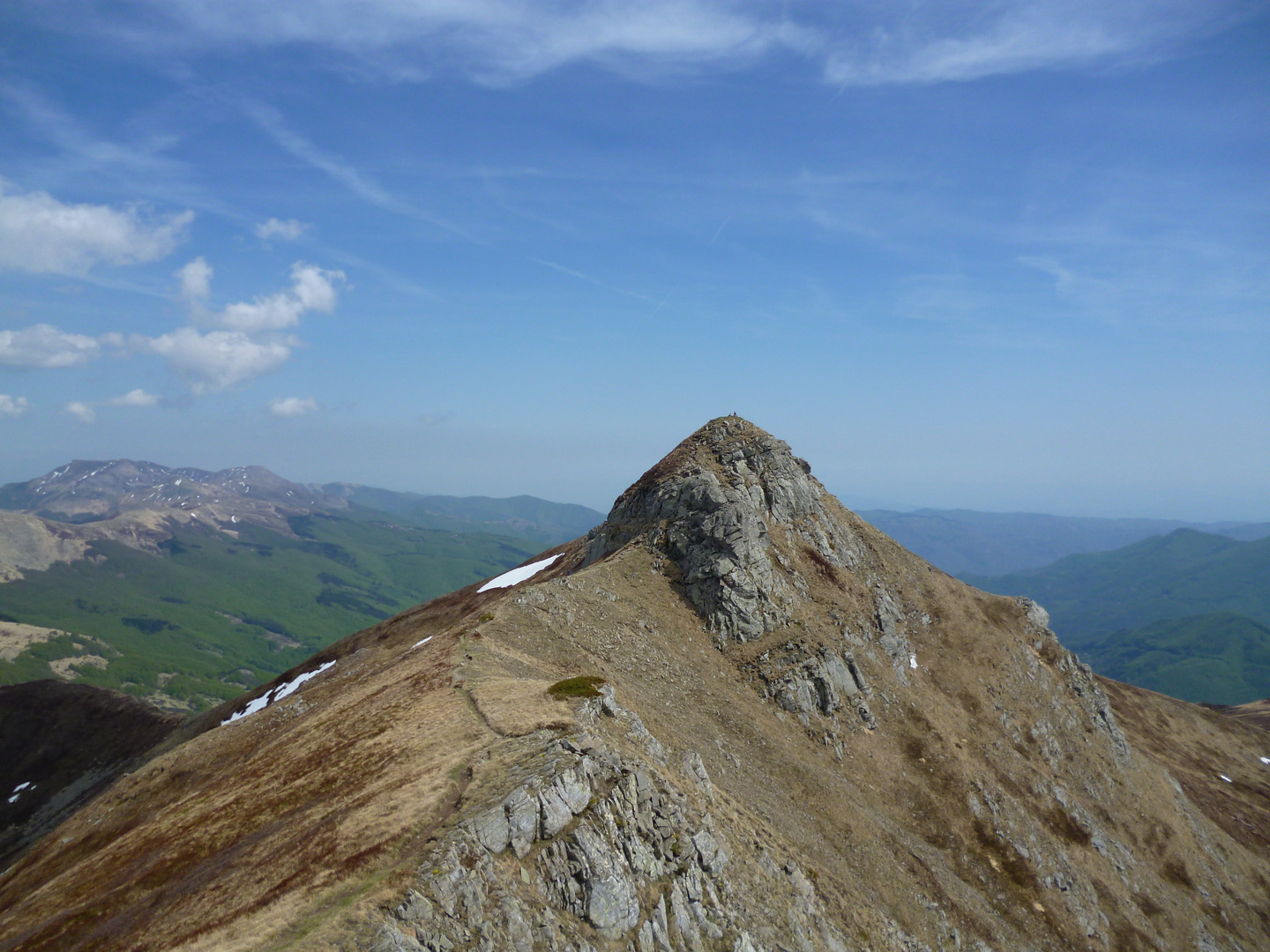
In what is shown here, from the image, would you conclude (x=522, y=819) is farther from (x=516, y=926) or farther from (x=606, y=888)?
(x=606, y=888)

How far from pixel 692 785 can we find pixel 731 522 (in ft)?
130

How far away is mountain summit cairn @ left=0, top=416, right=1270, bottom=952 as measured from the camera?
85.1ft

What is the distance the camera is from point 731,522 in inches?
2977

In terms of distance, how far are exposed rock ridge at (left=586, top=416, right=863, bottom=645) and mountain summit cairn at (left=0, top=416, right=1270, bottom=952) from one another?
0.48 meters

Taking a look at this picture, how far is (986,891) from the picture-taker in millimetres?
57281

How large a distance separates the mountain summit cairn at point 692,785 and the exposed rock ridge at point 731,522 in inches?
18.7

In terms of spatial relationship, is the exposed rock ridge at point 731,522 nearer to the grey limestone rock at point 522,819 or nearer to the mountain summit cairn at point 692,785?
the mountain summit cairn at point 692,785

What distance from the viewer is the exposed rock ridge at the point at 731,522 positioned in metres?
72.1

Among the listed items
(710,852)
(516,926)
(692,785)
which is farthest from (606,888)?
(692,785)

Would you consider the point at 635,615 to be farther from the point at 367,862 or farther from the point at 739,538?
the point at 367,862

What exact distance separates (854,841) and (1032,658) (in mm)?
54418

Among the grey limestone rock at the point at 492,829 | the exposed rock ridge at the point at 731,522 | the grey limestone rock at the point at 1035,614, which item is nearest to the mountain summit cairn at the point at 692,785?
the grey limestone rock at the point at 492,829

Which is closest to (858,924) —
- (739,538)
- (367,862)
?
(367,862)

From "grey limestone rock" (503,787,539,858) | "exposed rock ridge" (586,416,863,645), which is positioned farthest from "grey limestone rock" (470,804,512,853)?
"exposed rock ridge" (586,416,863,645)
